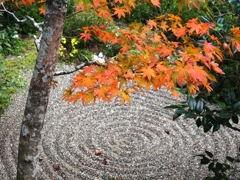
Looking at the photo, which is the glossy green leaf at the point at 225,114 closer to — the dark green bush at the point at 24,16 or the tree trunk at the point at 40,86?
the tree trunk at the point at 40,86

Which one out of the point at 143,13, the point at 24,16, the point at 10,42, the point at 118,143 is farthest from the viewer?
the point at 143,13

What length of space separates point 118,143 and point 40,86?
6.44ft

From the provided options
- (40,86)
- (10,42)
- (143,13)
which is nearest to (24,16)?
(10,42)

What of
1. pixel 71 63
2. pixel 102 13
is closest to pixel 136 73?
pixel 102 13

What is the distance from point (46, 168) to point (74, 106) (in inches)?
50.4

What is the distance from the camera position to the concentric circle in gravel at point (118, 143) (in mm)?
3457

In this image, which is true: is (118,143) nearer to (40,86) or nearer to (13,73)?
(40,86)

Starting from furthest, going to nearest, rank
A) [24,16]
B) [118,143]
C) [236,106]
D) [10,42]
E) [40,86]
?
[24,16]
[10,42]
[118,143]
[236,106]
[40,86]

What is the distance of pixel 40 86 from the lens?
2.12m

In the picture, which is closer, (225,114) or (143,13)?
(225,114)

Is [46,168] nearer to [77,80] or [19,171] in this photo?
[19,171]

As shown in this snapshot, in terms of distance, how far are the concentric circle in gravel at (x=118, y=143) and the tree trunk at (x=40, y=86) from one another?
1.08 meters

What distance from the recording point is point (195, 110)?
2475 mm

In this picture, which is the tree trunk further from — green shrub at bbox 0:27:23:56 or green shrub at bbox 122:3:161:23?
green shrub at bbox 122:3:161:23
